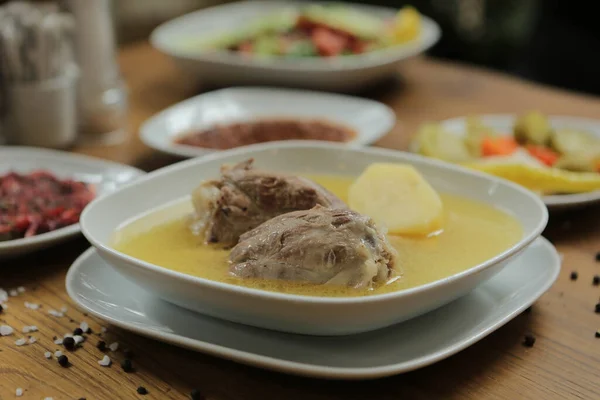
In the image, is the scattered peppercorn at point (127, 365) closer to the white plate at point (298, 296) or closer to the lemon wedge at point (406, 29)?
the white plate at point (298, 296)

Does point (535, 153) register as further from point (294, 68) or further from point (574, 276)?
point (294, 68)

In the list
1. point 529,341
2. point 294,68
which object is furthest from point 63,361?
point 294,68

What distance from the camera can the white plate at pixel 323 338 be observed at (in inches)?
54.3

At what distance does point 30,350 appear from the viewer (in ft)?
5.18

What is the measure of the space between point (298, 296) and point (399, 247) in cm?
43

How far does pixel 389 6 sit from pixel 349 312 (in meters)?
5.27

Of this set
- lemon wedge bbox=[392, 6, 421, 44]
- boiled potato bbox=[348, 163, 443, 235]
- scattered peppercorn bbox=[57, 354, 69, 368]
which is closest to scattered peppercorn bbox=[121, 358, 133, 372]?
scattered peppercorn bbox=[57, 354, 69, 368]

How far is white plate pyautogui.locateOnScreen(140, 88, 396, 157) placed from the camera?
2.77 metres

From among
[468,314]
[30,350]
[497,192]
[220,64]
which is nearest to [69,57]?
[220,64]

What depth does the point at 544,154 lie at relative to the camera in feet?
8.43

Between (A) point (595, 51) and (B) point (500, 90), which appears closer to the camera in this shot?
(B) point (500, 90)

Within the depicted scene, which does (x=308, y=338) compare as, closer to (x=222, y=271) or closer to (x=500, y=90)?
(x=222, y=271)

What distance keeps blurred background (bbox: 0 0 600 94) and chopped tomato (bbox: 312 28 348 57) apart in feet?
7.27

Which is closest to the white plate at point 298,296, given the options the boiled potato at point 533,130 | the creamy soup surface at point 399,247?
the creamy soup surface at point 399,247
